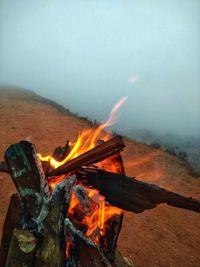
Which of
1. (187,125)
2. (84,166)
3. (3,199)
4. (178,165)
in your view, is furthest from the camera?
(187,125)

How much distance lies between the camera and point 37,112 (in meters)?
18.2

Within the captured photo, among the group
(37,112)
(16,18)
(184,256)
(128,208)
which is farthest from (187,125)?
(16,18)

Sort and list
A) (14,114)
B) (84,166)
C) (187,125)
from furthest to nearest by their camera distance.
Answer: (187,125) → (14,114) → (84,166)

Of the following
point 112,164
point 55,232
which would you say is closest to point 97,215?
point 112,164

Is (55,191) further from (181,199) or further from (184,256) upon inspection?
(184,256)

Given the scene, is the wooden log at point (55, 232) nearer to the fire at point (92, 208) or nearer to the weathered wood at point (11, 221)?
the fire at point (92, 208)

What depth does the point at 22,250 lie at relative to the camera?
244 cm

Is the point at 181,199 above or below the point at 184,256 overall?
above

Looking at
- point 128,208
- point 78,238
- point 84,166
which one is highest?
point 84,166

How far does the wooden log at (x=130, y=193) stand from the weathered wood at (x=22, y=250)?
0.79 m

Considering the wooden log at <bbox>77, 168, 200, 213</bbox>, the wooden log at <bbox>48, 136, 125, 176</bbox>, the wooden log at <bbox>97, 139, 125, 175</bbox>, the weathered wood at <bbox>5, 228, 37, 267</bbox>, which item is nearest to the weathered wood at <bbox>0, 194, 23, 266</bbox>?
the weathered wood at <bbox>5, 228, 37, 267</bbox>

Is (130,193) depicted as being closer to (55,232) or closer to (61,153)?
(55,232)

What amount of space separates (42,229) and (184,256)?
15.3ft

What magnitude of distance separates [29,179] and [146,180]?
733cm
